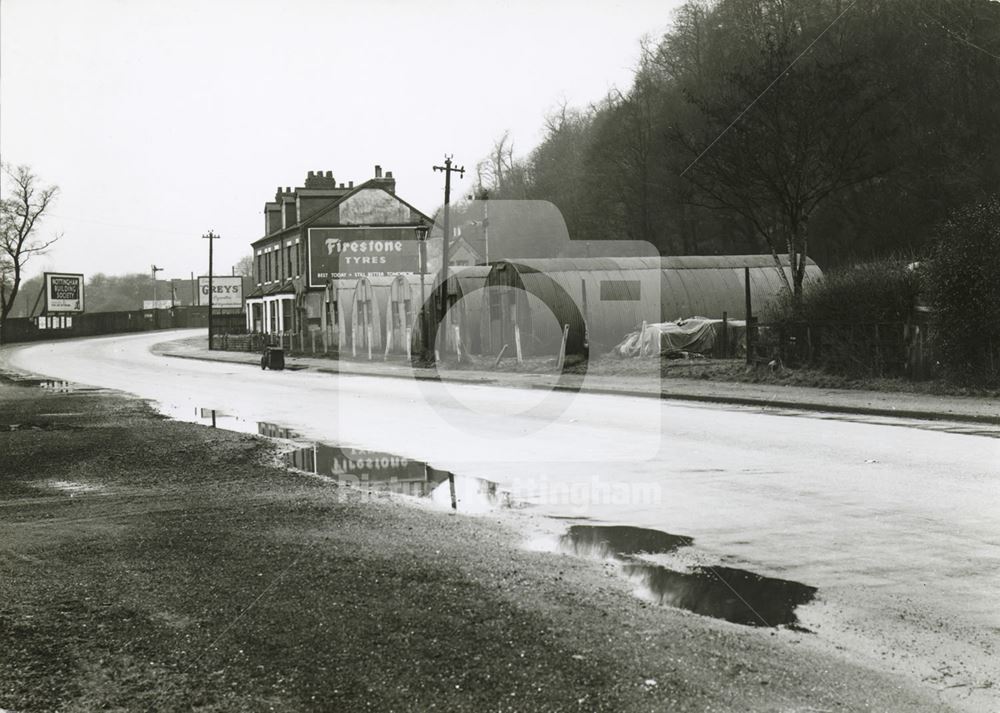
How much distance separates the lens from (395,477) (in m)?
11.4

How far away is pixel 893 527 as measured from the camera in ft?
26.5

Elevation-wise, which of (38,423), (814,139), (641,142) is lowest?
(38,423)

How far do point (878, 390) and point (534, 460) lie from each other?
1169cm

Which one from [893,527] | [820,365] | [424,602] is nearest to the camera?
[424,602]

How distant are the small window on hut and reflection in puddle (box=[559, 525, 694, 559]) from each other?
28.5 meters

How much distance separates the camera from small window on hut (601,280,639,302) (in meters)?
36.6

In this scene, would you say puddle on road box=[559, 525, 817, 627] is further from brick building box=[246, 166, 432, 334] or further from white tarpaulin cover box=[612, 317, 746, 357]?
brick building box=[246, 166, 432, 334]

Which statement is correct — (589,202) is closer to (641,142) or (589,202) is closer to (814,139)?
(641,142)

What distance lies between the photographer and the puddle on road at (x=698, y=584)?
5805 millimetres

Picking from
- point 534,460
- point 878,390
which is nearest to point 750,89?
point 878,390

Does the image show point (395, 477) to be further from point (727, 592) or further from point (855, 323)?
A: point (855, 323)

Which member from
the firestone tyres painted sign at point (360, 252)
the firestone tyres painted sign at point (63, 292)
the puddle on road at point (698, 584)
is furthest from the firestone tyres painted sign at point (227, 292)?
the puddle on road at point (698, 584)

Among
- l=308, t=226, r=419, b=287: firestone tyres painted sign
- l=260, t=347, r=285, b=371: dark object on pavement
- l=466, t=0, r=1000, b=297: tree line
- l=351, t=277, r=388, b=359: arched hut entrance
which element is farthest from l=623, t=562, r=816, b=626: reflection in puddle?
l=308, t=226, r=419, b=287: firestone tyres painted sign

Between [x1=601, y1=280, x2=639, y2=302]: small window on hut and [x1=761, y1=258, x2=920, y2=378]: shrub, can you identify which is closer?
→ [x1=761, y1=258, x2=920, y2=378]: shrub
